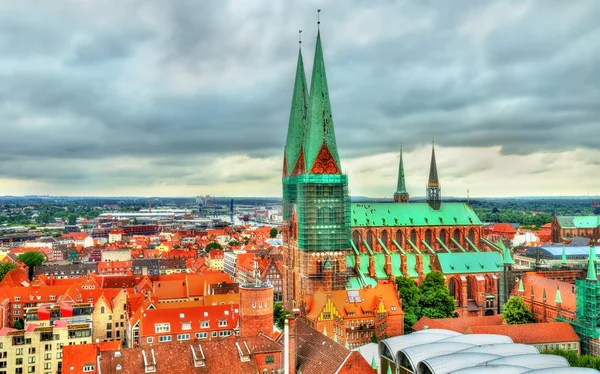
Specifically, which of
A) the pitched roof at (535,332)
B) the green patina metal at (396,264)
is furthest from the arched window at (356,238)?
the pitched roof at (535,332)

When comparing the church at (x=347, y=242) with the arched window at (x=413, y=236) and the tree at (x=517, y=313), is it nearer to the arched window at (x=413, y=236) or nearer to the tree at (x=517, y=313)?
the arched window at (x=413, y=236)

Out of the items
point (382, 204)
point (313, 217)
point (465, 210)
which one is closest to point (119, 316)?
point (313, 217)

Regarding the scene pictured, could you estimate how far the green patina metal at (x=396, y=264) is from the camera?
4112 inches

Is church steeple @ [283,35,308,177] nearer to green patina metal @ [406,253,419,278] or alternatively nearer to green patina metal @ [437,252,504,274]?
green patina metal @ [406,253,419,278]

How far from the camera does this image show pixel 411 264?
10706 cm

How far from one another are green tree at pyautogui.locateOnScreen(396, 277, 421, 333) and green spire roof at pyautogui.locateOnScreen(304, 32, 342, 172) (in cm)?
2202

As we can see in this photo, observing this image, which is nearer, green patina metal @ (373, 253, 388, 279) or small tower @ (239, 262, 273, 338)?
small tower @ (239, 262, 273, 338)

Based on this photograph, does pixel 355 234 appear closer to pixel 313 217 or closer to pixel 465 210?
pixel 313 217

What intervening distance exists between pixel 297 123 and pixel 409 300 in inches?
1459

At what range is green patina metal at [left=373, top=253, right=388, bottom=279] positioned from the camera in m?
103

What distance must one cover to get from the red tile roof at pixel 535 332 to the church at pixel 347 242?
1597cm

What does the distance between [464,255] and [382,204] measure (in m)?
18.5

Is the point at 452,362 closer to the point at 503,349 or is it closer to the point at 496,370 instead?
the point at 496,370

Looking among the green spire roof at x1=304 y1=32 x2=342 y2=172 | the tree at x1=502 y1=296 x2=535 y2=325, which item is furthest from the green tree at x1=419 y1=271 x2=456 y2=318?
the green spire roof at x1=304 y1=32 x2=342 y2=172
